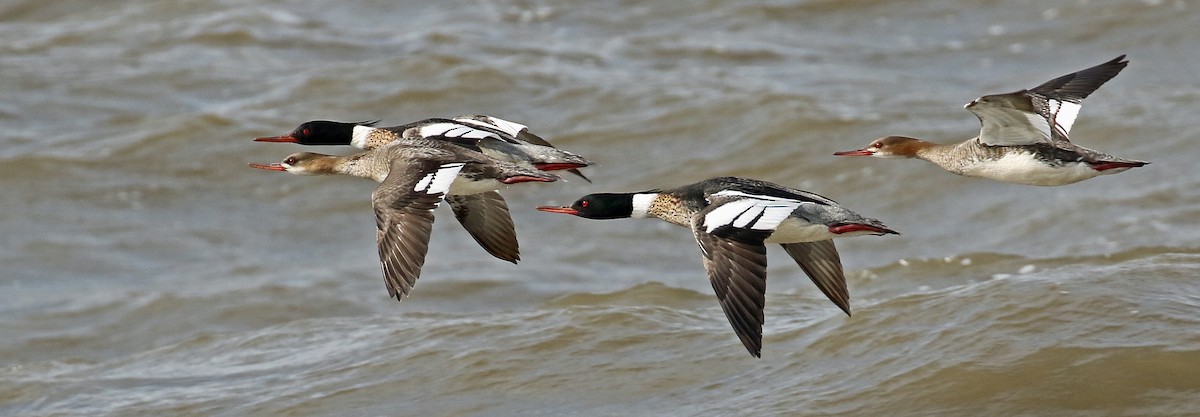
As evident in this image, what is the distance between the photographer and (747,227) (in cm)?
685

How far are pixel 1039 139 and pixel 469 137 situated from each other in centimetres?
277

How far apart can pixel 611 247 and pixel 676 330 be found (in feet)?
8.80

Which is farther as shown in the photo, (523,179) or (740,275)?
(523,179)

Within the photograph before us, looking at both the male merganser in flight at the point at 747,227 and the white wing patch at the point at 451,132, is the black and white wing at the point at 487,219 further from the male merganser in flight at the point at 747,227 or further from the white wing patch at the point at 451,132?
the male merganser in flight at the point at 747,227

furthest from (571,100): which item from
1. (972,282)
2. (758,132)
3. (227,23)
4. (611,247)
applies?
(972,282)

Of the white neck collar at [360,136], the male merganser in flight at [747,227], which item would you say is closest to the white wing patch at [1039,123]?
the male merganser in flight at [747,227]

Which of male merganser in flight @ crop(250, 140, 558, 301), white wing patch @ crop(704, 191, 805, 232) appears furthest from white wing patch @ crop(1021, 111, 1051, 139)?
male merganser in flight @ crop(250, 140, 558, 301)

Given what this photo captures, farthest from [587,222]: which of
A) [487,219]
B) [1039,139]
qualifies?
[1039,139]

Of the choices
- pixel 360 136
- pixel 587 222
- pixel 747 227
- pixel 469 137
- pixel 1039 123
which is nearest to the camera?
pixel 747 227

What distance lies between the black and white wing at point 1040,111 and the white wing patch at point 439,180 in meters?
2.35

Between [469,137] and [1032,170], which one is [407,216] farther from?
[1032,170]

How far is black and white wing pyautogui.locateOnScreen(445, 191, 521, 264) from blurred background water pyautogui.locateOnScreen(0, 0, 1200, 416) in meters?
1.12

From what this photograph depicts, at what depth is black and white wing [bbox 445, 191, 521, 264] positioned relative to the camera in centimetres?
826

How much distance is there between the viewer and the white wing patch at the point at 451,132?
327 inches
